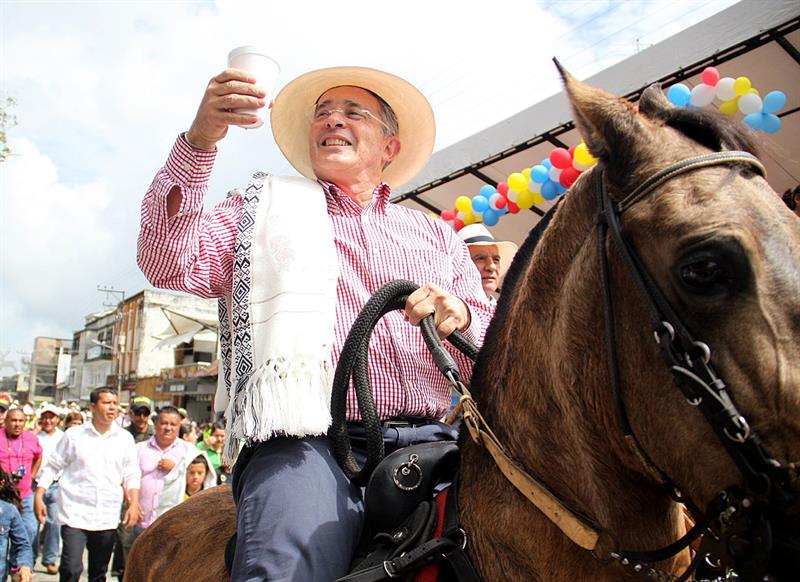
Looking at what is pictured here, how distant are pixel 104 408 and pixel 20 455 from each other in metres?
2.38

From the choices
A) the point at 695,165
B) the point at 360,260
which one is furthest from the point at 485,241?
the point at 695,165

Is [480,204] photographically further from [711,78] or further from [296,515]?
[296,515]

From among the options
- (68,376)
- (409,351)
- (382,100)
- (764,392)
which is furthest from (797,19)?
(68,376)

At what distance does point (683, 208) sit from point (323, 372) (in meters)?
1.10

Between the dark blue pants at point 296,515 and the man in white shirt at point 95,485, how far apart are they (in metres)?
6.19

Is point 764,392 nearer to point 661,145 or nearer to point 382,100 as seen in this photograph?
point 661,145

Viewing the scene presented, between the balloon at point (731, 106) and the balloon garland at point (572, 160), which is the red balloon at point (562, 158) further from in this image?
the balloon at point (731, 106)

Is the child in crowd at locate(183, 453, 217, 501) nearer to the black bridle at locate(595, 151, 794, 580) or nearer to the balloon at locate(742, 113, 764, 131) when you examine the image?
the balloon at locate(742, 113, 764, 131)

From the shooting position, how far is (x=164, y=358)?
5122cm

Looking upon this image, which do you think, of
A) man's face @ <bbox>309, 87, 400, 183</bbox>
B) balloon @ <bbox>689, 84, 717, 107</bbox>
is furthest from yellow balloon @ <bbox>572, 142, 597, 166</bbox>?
man's face @ <bbox>309, 87, 400, 183</bbox>

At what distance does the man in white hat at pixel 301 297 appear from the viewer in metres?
1.79

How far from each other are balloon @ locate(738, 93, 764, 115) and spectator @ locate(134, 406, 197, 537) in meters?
7.03

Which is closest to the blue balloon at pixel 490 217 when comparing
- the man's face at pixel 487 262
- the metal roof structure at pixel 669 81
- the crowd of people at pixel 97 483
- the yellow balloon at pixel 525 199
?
the yellow balloon at pixel 525 199

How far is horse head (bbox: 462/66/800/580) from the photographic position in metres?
1.17
